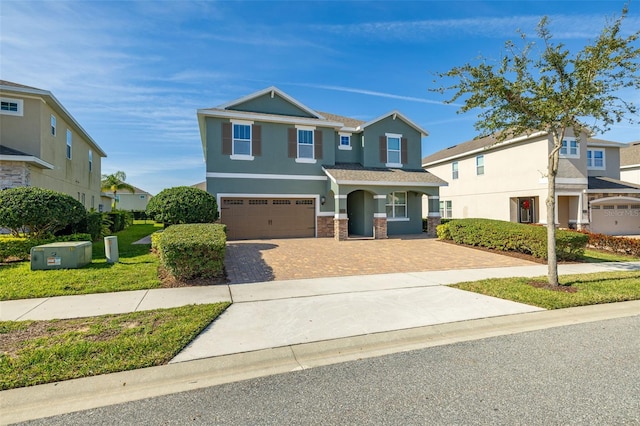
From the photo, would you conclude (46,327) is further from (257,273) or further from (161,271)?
(257,273)

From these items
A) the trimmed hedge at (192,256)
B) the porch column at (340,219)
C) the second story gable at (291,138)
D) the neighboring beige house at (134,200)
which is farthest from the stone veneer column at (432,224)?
the neighboring beige house at (134,200)

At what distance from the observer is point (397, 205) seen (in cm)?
1972

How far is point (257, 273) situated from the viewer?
8.98 meters

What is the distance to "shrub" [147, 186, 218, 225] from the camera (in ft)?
42.1

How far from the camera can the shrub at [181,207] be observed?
1282 centimetres

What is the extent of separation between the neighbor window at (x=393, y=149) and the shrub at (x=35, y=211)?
15.9 meters

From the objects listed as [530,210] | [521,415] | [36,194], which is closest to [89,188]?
[36,194]

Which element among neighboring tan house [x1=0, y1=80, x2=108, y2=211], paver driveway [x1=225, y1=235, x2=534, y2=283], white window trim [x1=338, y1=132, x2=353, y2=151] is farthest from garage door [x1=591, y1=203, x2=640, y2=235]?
neighboring tan house [x1=0, y1=80, x2=108, y2=211]

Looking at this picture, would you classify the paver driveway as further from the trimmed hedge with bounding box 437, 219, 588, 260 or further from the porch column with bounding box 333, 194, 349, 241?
the porch column with bounding box 333, 194, 349, 241

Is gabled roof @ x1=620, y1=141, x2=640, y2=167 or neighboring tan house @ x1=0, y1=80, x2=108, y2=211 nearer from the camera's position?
neighboring tan house @ x1=0, y1=80, x2=108, y2=211

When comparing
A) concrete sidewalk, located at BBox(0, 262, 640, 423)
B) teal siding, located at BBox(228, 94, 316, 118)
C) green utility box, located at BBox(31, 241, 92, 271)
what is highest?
teal siding, located at BBox(228, 94, 316, 118)

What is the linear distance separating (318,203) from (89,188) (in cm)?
1707

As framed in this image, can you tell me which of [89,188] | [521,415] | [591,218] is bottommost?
[521,415]

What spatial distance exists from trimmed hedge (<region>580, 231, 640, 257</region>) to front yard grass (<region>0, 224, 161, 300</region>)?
17.8m
